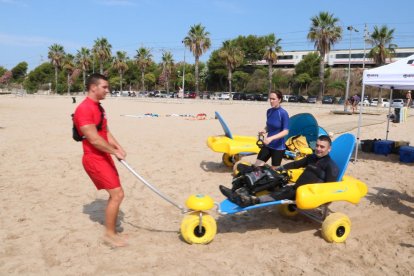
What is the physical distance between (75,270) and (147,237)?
40.9 inches

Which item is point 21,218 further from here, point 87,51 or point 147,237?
point 87,51

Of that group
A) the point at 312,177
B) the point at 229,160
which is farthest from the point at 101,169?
the point at 229,160

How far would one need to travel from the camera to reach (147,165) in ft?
28.1

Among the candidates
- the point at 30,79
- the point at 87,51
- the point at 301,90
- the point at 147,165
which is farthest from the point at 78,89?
the point at 147,165

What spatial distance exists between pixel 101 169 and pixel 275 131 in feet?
9.56

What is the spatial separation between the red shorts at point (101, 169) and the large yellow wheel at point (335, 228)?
2.52 meters

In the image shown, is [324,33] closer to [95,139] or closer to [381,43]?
[381,43]

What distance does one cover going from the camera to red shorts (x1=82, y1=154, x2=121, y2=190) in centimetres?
395

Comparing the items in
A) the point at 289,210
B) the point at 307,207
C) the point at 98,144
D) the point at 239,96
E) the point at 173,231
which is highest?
the point at 239,96

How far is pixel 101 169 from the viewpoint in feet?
13.0

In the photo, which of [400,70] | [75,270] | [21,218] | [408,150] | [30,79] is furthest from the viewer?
[30,79]

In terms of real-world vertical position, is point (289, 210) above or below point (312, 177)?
below

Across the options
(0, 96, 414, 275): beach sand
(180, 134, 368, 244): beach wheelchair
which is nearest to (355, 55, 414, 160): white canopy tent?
(0, 96, 414, 275): beach sand

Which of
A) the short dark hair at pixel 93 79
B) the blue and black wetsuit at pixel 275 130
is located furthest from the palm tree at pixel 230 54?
the short dark hair at pixel 93 79
